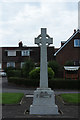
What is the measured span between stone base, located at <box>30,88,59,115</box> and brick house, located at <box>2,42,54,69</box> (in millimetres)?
37038

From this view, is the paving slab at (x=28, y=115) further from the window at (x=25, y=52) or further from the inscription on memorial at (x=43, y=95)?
the window at (x=25, y=52)

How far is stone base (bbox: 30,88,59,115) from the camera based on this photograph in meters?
10.4

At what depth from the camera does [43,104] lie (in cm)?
1049

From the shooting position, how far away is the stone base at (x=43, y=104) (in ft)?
34.0

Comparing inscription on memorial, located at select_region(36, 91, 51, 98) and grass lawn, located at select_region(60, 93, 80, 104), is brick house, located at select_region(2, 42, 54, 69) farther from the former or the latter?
inscription on memorial, located at select_region(36, 91, 51, 98)

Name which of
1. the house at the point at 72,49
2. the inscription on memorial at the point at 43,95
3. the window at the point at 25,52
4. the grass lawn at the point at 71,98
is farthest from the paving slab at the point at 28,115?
the window at the point at 25,52

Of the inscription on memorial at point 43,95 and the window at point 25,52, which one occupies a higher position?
the window at point 25,52

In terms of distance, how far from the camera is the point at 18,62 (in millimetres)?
49031

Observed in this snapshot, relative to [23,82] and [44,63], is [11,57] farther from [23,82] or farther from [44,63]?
[44,63]

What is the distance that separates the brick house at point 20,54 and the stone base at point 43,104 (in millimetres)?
37038

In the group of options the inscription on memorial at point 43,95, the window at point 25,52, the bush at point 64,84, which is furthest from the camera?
the window at point 25,52

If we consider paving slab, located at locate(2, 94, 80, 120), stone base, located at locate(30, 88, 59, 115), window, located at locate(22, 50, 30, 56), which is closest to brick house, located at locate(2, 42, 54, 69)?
window, located at locate(22, 50, 30, 56)

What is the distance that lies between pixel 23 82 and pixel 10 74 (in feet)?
25.4

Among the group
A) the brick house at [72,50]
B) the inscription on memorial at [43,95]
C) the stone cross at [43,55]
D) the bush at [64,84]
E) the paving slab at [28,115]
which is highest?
the brick house at [72,50]
